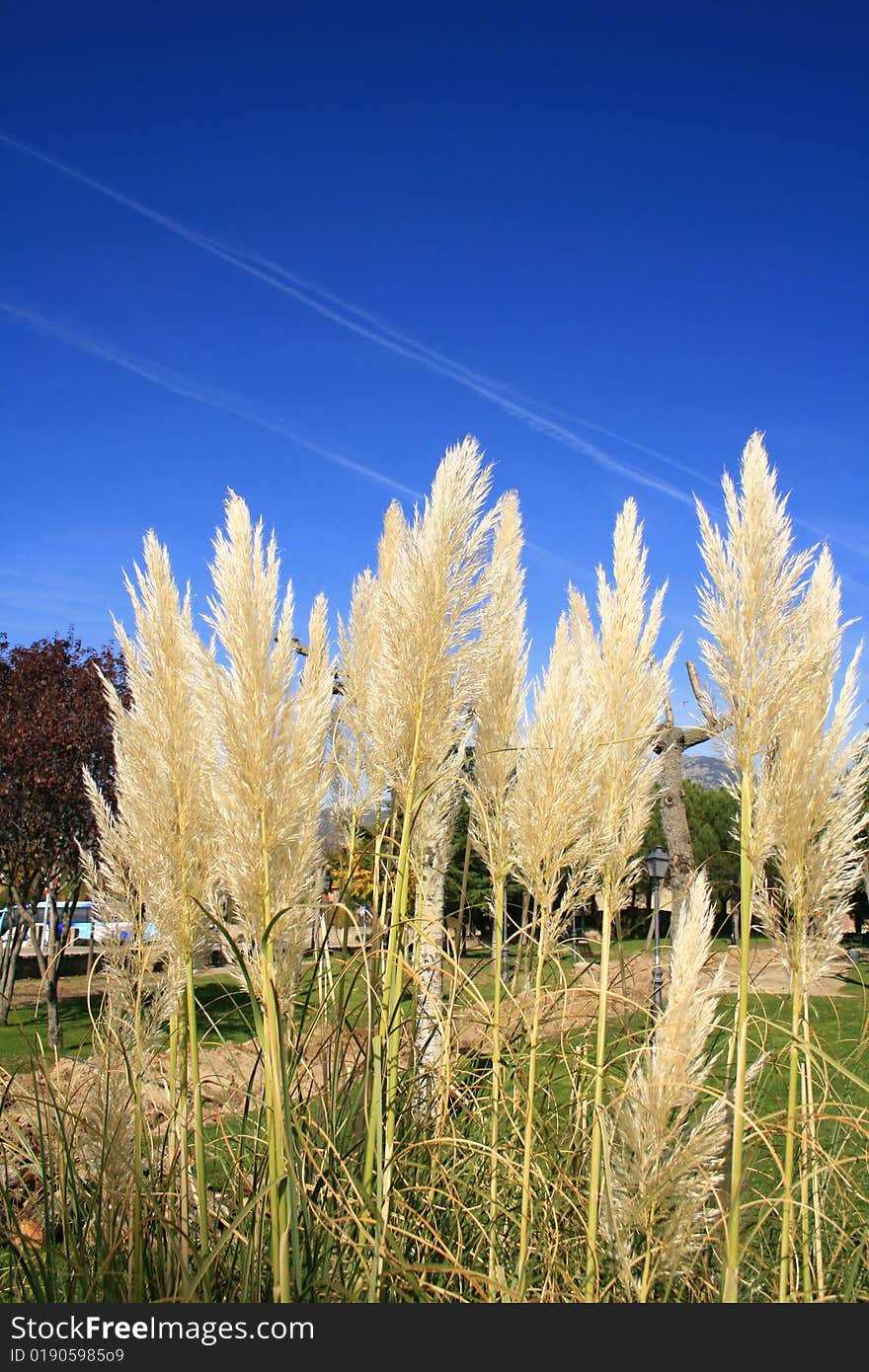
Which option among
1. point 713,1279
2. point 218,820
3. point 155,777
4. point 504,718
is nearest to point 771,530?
point 504,718

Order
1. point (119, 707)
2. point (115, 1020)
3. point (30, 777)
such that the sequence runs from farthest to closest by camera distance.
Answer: point (30, 777) < point (115, 1020) < point (119, 707)

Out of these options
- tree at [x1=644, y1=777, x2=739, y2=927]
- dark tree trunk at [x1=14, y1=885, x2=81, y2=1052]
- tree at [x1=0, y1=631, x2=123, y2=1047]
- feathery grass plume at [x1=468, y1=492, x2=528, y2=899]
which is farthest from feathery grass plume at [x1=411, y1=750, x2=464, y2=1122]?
tree at [x1=644, y1=777, x2=739, y2=927]

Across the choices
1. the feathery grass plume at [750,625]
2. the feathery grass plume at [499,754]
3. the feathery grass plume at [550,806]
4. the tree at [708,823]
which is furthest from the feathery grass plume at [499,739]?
the tree at [708,823]

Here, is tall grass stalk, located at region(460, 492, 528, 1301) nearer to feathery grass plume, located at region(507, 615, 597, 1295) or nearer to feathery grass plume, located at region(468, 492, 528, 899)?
feathery grass plume, located at region(468, 492, 528, 899)

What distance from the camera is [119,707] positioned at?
259 cm

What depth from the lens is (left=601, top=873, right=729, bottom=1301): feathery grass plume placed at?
2.03 metres

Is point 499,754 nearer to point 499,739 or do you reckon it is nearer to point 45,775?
point 499,739

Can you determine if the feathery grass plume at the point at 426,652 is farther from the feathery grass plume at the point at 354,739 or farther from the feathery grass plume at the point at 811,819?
the feathery grass plume at the point at 354,739

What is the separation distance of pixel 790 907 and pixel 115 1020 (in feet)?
6.36

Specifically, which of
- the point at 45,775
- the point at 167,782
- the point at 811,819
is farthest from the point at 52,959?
the point at 45,775

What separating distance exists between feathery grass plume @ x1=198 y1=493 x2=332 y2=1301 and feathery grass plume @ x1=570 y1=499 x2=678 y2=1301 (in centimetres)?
85

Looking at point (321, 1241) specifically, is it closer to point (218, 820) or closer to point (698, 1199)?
point (698, 1199)

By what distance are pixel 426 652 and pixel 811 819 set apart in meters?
1.05

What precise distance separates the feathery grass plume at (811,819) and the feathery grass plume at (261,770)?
1.11 metres
